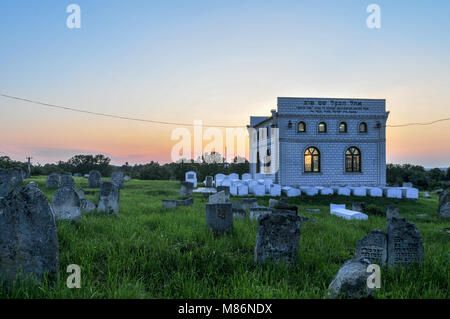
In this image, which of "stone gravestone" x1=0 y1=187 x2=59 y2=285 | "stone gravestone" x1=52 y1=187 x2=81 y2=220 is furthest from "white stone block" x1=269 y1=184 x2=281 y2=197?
"stone gravestone" x1=0 y1=187 x2=59 y2=285

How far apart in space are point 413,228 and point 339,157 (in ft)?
63.3

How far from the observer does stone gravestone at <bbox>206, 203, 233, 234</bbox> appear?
5986 millimetres

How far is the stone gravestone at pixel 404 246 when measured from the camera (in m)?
4.27

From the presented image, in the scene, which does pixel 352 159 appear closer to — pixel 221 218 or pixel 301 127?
pixel 301 127

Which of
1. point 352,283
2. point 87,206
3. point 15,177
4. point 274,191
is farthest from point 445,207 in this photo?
point 15,177

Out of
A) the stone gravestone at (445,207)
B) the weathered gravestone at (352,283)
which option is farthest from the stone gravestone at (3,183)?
the stone gravestone at (445,207)

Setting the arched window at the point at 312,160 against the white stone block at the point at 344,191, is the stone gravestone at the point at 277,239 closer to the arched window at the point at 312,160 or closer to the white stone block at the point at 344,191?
the white stone block at the point at 344,191

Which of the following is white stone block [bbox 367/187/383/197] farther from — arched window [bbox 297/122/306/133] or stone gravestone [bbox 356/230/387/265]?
stone gravestone [bbox 356/230/387/265]

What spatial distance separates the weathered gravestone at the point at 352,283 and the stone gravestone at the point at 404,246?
1.85 metres

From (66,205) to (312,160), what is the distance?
19.9 m

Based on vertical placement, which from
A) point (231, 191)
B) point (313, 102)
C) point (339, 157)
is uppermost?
point (313, 102)
